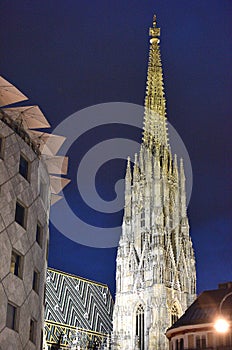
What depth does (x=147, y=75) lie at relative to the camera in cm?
13312

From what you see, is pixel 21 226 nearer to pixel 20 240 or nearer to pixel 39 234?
pixel 20 240

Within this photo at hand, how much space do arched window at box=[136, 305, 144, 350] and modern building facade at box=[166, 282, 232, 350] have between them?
37811 mm

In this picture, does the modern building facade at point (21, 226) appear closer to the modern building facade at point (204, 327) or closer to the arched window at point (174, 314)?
the modern building facade at point (204, 327)

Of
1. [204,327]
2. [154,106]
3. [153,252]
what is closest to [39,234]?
[204,327]

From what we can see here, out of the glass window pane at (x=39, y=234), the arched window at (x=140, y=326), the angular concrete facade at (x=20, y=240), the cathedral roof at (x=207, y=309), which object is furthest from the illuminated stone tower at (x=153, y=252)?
the angular concrete facade at (x=20, y=240)

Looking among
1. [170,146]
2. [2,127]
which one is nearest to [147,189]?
[170,146]

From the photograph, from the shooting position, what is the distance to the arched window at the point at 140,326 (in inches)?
4043

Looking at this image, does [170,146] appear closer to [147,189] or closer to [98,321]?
[147,189]

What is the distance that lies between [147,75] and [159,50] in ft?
24.0

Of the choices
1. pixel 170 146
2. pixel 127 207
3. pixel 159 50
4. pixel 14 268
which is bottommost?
pixel 14 268

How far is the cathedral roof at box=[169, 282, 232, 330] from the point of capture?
6034 centimetres

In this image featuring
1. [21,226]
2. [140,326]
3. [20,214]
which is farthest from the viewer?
[140,326]

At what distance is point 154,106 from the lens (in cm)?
12862

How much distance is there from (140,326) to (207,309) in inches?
1686
